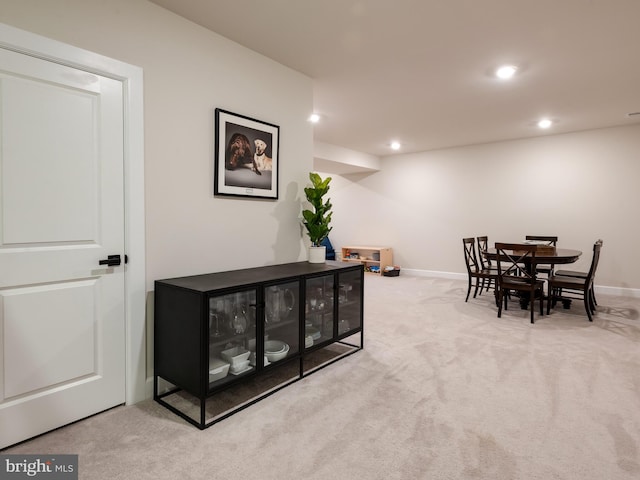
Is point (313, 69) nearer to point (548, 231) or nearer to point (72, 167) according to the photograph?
point (72, 167)

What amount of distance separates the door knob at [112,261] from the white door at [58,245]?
0.07 feet

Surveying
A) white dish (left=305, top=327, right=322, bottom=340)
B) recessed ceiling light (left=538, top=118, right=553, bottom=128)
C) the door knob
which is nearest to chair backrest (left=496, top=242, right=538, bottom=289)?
recessed ceiling light (left=538, top=118, right=553, bottom=128)

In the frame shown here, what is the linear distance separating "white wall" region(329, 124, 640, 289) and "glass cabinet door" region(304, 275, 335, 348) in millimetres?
4567

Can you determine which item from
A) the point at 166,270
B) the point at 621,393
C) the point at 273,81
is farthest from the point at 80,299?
the point at 621,393

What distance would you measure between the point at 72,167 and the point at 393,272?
5.97 metres

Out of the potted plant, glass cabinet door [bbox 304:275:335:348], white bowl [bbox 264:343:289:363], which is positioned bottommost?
white bowl [bbox 264:343:289:363]

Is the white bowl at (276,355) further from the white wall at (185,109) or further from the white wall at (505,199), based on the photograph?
the white wall at (505,199)

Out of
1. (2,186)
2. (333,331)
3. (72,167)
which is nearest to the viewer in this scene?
(2,186)

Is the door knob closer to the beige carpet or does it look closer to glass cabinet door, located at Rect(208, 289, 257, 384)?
glass cabinet door, located at Rect(208, 289, 257, 384)

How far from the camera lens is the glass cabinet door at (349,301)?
2.94 meters

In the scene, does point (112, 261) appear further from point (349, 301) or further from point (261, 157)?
point (349, 301)

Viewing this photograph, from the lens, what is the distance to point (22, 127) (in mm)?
1775

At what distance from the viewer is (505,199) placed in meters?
6.20

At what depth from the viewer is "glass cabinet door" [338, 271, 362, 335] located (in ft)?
9.65
